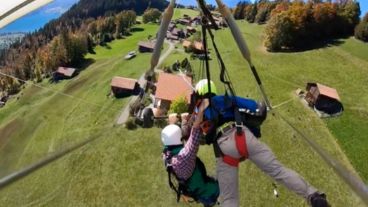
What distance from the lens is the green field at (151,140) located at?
34.5 metres

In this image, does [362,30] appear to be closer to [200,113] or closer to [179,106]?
[179,106]

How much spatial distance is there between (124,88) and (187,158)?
1940 inches

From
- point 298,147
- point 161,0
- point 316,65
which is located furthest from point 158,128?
point 161,0

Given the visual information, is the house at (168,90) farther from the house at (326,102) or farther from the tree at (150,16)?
the tree at (150,16)

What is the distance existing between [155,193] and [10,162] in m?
19.8

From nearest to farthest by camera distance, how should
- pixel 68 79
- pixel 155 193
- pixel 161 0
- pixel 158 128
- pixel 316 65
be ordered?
pixel 155 193 → pixel 158 128 → pixel 316 65 → pixel 68 79 → pixel 161 0

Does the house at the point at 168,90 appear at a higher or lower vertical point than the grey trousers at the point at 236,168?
lower

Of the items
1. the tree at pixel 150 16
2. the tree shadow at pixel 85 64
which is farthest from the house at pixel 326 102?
the tree at pixel 150 16

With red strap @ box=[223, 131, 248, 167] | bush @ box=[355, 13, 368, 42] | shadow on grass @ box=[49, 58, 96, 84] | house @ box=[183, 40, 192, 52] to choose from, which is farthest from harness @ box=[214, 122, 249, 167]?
shadow on grass @ box=[49, 58, 96, 84]

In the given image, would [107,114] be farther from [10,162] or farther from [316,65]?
[316,65]

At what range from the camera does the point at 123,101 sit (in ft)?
177

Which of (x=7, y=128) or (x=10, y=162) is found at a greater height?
(x=10, y=162)

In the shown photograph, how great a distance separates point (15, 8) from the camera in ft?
20.4

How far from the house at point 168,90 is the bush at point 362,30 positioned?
2812 centimetres
